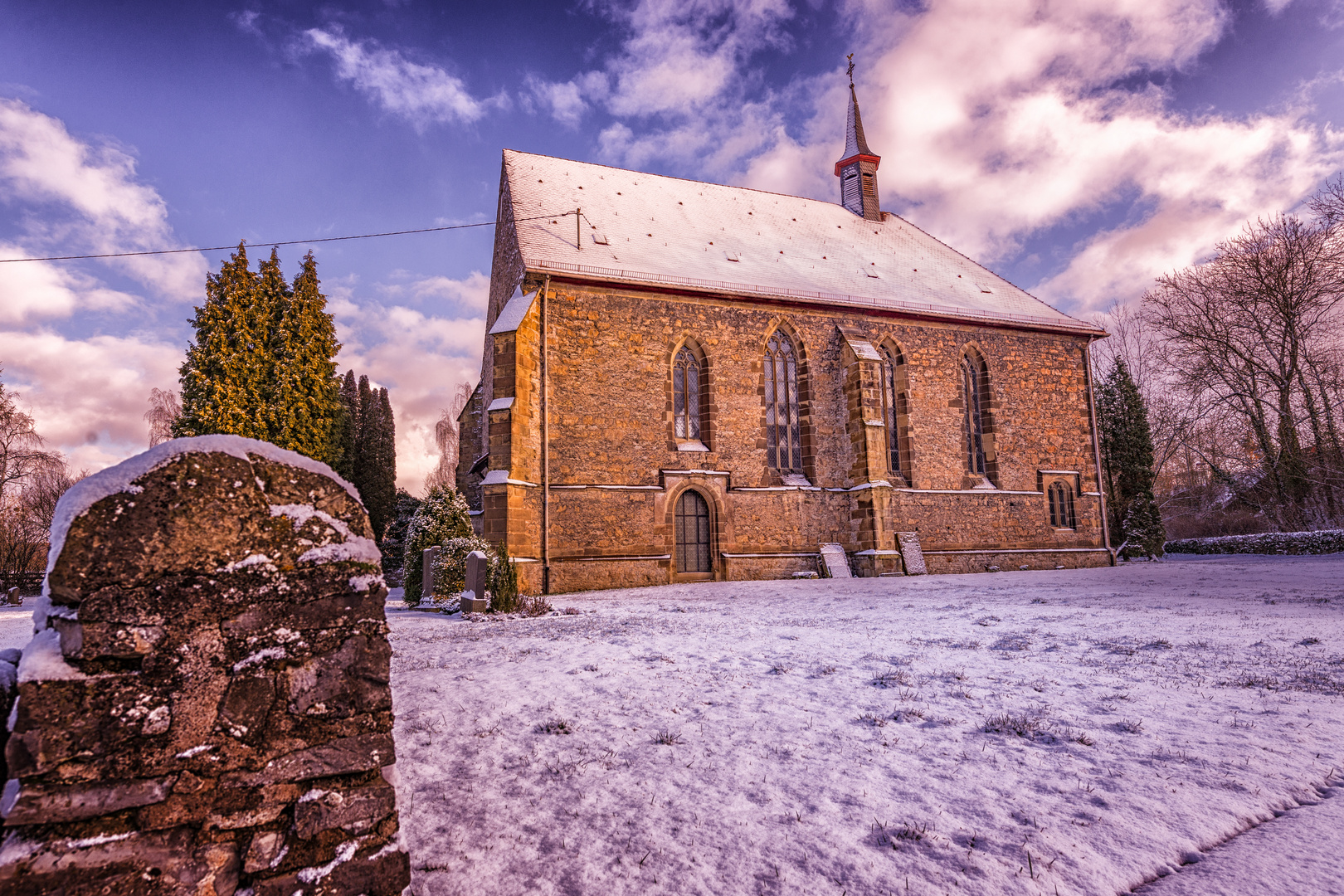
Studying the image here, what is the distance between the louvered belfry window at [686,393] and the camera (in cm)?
1609

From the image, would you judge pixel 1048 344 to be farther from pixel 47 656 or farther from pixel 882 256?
pixel 47 656

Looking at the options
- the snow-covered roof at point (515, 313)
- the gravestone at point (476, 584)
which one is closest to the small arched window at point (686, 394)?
the snow-covered roof at point (515, 313)

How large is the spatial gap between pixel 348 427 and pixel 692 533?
634 inches

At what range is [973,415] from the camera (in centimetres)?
1917

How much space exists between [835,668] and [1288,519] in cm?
2704

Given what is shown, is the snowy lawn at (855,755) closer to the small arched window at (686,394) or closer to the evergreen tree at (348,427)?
the small arched window at (686,394)

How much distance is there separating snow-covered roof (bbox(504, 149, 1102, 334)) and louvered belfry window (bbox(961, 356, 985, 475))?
1.57m

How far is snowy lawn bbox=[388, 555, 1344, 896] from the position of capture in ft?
7.85

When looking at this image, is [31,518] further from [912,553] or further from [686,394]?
[912,553]

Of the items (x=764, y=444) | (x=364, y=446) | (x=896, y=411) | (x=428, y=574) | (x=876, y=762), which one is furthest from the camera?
(x=364, y=446)

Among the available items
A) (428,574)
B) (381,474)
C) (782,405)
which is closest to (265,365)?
(381,474)

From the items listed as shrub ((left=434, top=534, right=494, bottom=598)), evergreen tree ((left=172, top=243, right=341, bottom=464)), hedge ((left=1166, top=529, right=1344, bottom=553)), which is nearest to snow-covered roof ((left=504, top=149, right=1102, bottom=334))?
shrub ((left=434, top=534, right=494, bottom=598))

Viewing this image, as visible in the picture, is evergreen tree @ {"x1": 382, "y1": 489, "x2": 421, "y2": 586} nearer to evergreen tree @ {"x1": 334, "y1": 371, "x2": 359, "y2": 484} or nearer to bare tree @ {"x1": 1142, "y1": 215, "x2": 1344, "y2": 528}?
evergreen tree @ {"x1": 334, "y1": 371, "x2": 359, "y2": 484}

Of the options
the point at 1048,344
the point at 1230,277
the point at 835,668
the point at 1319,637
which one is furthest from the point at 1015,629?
the point at 1230,277
